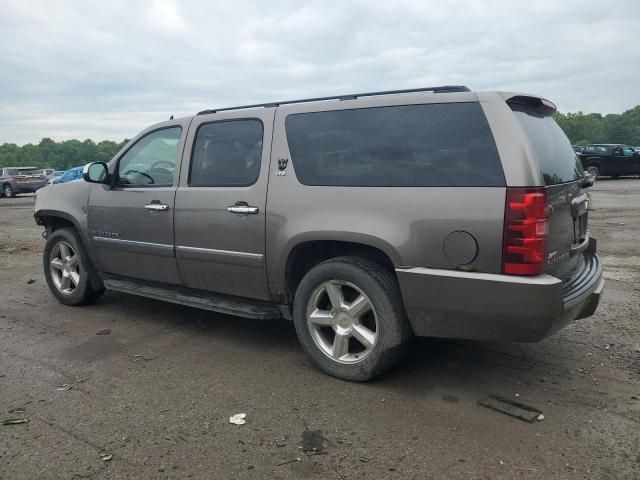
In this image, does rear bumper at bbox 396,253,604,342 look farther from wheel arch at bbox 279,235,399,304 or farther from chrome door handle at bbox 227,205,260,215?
chrome door handle at bbox 227,205,260,215

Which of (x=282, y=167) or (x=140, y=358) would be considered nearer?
(x=282, y=167)

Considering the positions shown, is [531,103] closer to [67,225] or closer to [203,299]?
[203,299]

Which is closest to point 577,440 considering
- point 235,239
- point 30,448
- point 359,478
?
point 359,478

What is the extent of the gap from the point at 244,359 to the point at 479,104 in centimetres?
241

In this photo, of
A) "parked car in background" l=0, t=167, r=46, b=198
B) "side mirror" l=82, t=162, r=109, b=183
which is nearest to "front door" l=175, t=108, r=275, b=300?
"side mirror" l=82, t=162, r=109, b=183

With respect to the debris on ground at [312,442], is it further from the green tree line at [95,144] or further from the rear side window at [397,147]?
the green tree line at [95,144]

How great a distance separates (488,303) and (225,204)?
2.06 meters

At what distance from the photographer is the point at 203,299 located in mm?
4445

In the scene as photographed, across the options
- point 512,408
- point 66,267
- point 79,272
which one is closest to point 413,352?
point 512,408

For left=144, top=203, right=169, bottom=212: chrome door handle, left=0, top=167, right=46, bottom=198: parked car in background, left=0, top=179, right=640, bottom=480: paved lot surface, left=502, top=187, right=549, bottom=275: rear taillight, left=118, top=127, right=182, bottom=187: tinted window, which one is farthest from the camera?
left=0, top=167, right=46, bottom=198: parked car in background

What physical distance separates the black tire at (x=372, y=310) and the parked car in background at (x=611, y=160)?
2489 cm

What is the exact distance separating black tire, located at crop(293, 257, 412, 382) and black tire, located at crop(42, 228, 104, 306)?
273 cm

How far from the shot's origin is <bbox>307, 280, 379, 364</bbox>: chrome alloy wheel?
3586mm

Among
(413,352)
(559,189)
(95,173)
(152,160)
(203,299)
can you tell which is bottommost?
(413,352)
